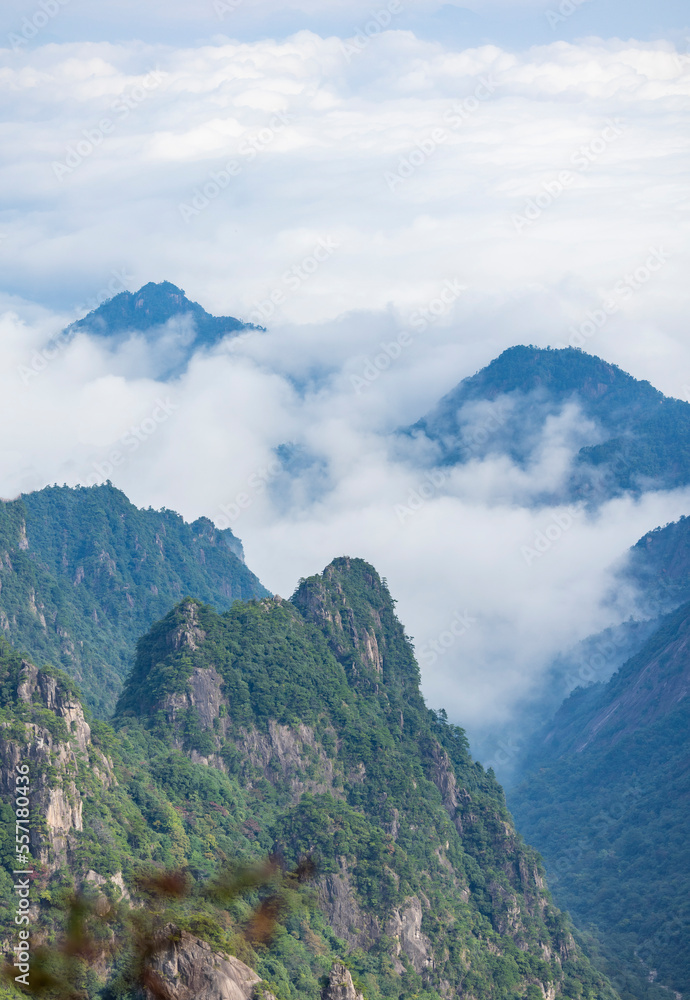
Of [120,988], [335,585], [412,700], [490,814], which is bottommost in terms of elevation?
[120,988]

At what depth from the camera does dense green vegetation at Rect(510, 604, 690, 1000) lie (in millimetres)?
129125

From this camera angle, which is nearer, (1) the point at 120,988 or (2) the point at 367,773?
(1) the point at 120,988

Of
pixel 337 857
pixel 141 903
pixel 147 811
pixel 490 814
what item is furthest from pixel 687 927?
pixel 141 903

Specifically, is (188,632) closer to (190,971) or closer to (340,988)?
(340,988)

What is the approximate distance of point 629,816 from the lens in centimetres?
15788

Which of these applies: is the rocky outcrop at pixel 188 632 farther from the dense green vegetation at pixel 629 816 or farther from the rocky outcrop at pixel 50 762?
the dense green vegetation at pixel 629 816

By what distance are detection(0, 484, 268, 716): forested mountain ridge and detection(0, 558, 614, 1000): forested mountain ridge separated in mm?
32083

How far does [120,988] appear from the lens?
65.2 metres

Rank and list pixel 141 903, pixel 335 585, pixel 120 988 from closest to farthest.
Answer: pixel 120 988, pixel 141 903, pixel 335 585

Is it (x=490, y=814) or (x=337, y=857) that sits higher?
(x=490, y=814)

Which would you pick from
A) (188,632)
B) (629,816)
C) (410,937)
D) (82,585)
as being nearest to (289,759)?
(188,632)

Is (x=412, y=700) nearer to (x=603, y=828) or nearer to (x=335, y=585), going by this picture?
(x=335, y=585)

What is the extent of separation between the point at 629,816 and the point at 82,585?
269ft

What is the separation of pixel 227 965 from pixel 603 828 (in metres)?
104
